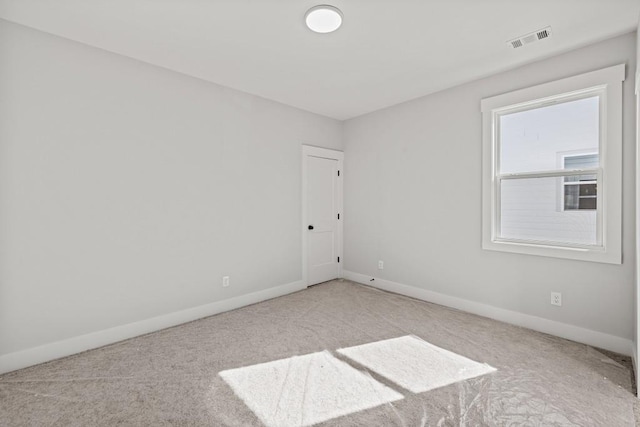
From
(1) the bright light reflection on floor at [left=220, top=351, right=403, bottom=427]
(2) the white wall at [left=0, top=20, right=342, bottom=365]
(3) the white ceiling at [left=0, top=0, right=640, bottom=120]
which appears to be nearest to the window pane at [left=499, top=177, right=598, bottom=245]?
(3) the white ceiling at [left=0, top=0, right=640, bottom=120]

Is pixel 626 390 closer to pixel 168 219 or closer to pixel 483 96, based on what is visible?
pixel 483 96

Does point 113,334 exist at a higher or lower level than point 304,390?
higher

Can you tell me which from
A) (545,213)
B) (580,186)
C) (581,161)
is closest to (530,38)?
(581,161)

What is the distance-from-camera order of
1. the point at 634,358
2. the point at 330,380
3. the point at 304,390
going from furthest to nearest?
1. the point at 634,358
2. the point at 330,380
3. the point at 304,390

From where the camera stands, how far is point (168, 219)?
3.19m

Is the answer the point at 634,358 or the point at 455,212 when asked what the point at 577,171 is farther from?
the point at 634,358

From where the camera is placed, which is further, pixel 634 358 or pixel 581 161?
pixel 581 161

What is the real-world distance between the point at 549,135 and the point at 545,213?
31.7 inches

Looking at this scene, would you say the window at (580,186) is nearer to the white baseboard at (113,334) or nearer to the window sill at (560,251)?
the window sill at (560,251)

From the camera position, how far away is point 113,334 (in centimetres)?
282

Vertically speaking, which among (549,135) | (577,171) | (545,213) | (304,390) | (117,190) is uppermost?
(549,135)

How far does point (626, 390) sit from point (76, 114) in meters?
4.86

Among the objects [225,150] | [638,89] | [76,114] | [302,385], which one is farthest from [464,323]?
[76,114]

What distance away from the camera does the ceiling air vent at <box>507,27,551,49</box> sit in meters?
2.53
